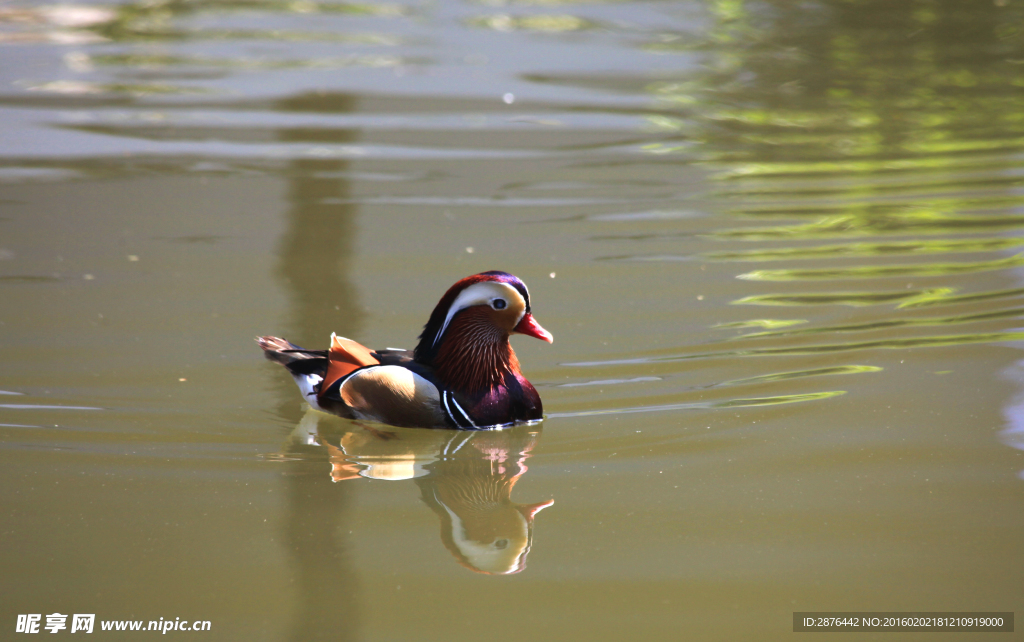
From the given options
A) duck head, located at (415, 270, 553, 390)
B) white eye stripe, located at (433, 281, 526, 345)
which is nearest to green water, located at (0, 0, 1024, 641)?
duck head, located at (415, 270, 553, 390)

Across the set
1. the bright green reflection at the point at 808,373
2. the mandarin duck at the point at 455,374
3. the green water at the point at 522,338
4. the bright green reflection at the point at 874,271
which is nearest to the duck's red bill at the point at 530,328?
the mandarin duck at the point at 455,374

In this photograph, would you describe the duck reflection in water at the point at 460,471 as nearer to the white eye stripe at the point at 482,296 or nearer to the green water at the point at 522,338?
the green water at the point at 522,338

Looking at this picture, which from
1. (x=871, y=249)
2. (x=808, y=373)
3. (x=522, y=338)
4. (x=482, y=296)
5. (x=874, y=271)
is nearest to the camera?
(x=482, y=296)

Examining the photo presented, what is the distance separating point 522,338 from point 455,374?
1.44m

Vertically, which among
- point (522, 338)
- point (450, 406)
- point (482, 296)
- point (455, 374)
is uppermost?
point (482, 296)

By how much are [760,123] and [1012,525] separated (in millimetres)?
7139

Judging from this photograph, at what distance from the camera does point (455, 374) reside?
472 centimetres

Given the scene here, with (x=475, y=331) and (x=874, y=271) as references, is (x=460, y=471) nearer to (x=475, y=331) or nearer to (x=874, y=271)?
(x=475, y=331)

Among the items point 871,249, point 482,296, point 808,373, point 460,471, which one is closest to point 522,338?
point 482,296

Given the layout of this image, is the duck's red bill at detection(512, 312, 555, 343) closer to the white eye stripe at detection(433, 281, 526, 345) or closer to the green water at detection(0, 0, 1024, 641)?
the white eye stripe at detection(433, 281, 526, 345)

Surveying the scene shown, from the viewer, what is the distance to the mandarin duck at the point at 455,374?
466cm

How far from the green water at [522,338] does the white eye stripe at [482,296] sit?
1.83 feet

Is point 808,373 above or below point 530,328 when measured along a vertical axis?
below

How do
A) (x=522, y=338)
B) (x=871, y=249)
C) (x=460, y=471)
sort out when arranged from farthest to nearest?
(x=871, y=249), (x=522, y=338), (x=460, y=471)
